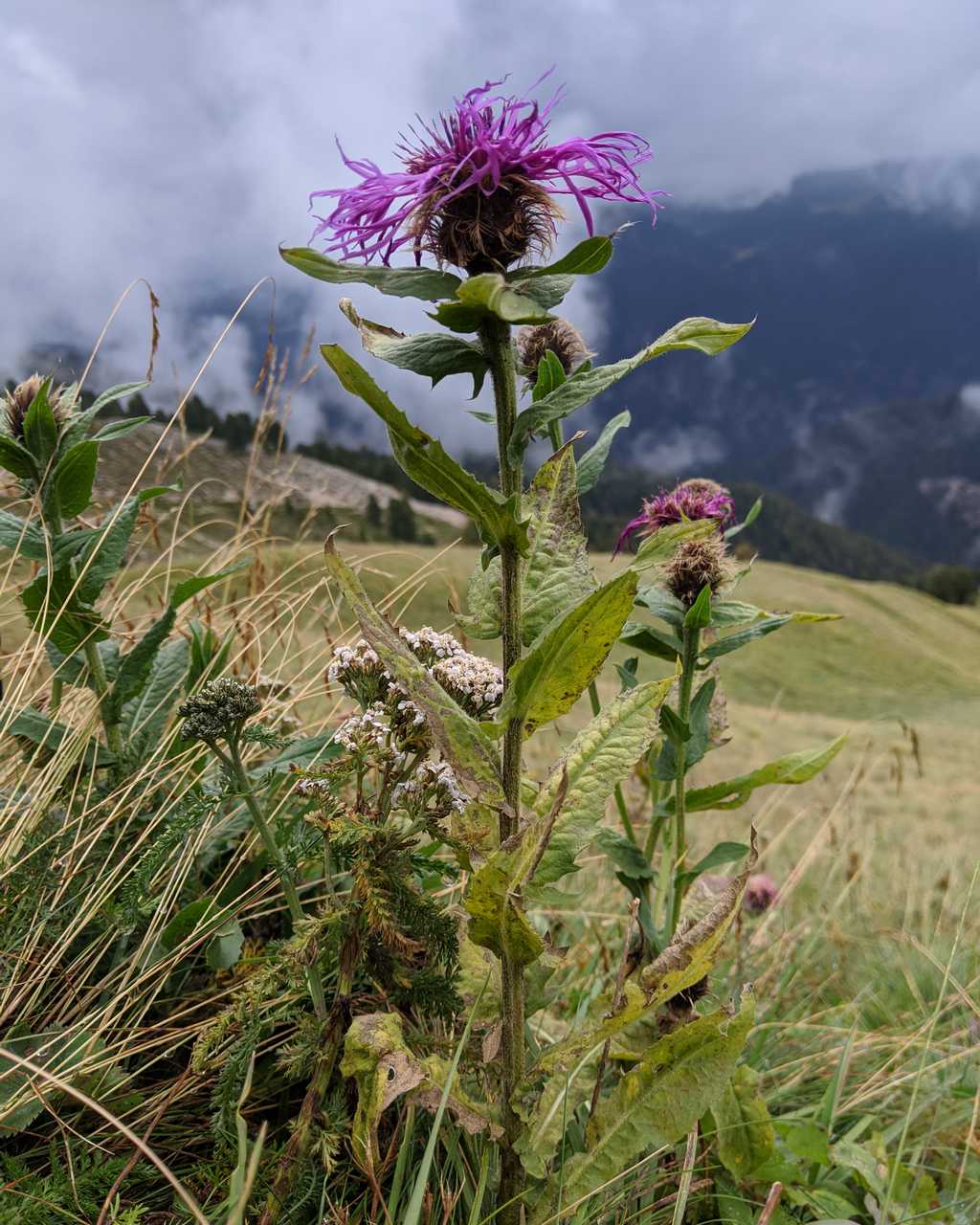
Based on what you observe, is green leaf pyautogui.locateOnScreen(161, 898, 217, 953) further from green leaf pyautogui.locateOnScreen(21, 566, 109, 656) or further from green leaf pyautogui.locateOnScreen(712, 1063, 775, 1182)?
green leaf pyautogui.locateOnScreen(712, 1063, 775, 1182)

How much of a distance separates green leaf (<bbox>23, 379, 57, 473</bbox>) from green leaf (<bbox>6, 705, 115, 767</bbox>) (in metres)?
0.63

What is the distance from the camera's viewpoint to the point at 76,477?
83.6 inches

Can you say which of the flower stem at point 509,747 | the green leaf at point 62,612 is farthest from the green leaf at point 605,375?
the green leaf at point 62,612

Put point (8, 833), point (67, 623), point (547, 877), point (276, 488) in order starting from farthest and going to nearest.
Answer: point (276, 488) → point (67, 623) → point (8, 833) → point (547, 877)

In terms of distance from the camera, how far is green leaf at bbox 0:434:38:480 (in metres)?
2.07

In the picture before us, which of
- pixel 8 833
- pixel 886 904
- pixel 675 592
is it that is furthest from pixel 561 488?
pixel 886 904

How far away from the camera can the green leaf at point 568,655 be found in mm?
1250

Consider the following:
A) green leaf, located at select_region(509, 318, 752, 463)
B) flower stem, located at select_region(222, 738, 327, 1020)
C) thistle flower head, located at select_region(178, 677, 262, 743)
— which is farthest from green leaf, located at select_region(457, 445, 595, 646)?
flower stem, located at select_region(222, 738, 327, 1020)

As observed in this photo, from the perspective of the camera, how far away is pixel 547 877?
1.37 m

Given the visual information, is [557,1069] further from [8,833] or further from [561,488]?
[8,833]

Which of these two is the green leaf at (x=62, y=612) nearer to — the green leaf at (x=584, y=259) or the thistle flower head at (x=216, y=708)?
the thistle flower head at (x=216, y=708)

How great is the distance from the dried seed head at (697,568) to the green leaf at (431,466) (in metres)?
0.97

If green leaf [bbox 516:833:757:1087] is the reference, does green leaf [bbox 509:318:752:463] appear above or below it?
above

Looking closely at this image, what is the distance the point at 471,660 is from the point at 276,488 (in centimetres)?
245
